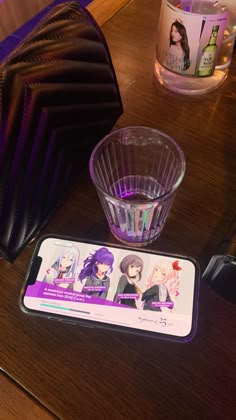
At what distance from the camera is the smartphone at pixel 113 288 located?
0.35 m

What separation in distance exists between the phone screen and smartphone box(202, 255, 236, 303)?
0.8 inches

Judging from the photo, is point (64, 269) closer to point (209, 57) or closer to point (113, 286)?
point (113, 286)

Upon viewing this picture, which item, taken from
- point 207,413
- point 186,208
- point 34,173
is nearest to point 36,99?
point 34,173

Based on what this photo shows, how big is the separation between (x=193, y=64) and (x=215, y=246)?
0.21m

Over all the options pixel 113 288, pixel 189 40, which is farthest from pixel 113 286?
pixel 189 40

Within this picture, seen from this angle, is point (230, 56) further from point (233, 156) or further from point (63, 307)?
point (63, 307)

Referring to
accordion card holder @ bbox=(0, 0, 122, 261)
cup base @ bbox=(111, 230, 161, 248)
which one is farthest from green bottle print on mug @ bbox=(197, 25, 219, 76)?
cup base @ bbox=(111, 230, 161, 248)

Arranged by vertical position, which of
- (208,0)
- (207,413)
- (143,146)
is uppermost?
(208,0)

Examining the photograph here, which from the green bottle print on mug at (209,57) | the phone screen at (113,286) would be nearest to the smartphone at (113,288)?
the phone screen at (113,286)

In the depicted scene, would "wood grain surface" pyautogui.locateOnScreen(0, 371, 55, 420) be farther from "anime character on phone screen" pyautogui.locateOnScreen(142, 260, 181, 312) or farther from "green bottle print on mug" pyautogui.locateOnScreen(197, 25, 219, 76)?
"green bottle print on mug" pyautogui.locateOnScreen(197, 25, 219, 76)

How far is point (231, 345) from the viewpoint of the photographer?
13.4 inches

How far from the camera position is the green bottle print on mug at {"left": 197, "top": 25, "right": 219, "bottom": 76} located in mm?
431

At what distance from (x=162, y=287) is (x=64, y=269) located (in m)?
0.09

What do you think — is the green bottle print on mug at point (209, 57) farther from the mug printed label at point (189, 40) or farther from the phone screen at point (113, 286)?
the phone screen at point (113, 286)
